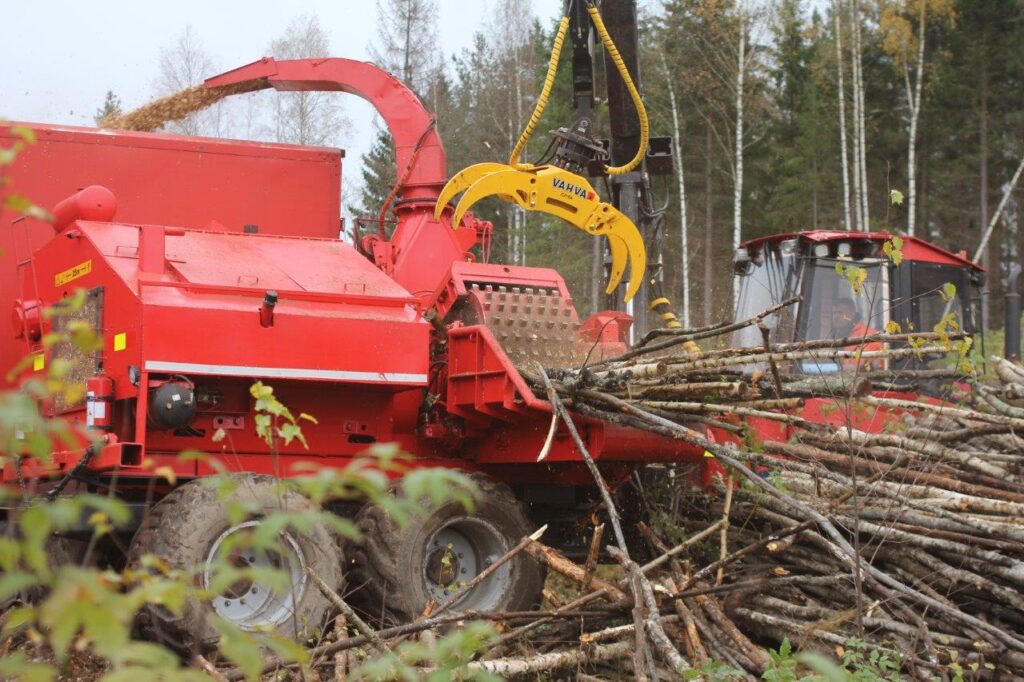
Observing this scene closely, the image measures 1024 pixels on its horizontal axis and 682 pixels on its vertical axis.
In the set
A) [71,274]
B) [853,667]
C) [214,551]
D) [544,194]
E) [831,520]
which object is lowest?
[853,667]

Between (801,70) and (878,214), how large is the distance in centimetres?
452

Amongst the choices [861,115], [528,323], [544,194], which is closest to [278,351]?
[528,323]

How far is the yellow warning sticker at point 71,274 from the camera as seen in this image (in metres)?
6.81

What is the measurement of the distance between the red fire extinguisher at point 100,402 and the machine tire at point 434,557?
1496 millimetres

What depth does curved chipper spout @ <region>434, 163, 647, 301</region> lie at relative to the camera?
25.9ft

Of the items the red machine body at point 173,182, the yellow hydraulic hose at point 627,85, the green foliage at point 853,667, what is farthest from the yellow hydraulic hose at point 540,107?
the green foliage at point 853,667

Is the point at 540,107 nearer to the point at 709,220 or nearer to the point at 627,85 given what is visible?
the point at 627,85

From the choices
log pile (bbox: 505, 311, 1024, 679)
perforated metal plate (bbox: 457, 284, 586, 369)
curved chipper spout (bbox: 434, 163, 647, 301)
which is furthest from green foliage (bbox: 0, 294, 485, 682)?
curved chipper spout (bbox: 434, 163, 647, 301)

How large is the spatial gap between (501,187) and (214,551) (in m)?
3.09

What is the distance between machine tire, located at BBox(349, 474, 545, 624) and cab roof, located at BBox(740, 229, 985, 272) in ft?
16.9

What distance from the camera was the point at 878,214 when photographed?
30938mm

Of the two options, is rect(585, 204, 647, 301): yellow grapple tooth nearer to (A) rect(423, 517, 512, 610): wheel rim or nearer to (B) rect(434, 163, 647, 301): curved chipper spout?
(B) rect(434, 163, 647, 301): curved chipper spout

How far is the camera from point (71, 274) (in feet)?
22.9

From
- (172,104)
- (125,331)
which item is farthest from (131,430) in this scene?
(172,104)
